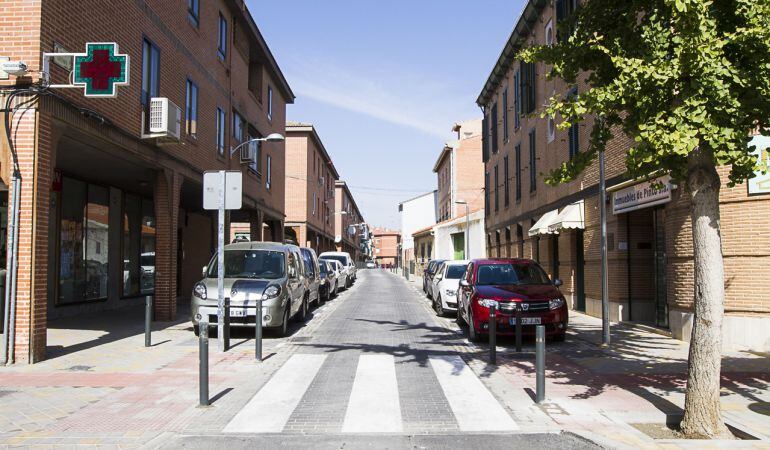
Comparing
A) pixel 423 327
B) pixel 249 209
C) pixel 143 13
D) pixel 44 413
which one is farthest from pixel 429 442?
pixel 249 209

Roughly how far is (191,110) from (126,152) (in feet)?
16.4

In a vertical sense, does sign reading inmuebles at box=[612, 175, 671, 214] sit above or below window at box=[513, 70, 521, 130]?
below

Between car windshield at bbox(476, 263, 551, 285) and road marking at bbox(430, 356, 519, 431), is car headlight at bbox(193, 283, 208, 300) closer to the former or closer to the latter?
road marking at bbox(430, 356, 519, 431)

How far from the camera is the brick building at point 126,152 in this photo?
28.3ft

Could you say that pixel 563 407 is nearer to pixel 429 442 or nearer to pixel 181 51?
pixel 429 442

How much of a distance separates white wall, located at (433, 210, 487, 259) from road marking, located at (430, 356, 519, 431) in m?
26.4

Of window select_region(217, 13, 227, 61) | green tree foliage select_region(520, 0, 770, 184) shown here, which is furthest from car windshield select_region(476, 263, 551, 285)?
window select_region(217, 13, 227, 61)

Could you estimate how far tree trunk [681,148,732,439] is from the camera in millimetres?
5336

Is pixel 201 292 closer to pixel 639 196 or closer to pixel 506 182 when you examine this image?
pixel 639 196

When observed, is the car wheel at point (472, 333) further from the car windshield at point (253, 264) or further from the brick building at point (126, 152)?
the brick building at point (126, 152)

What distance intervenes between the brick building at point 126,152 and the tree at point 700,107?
24.8ft

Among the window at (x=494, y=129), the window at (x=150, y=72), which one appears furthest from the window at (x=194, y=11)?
the window at (x=494, y=129)

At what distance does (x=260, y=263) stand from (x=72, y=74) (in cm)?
530

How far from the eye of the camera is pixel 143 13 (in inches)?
505
